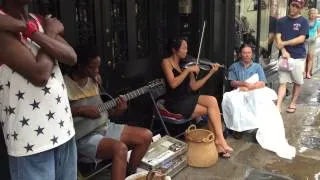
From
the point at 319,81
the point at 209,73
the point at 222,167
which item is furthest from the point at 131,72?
the point at 319,81

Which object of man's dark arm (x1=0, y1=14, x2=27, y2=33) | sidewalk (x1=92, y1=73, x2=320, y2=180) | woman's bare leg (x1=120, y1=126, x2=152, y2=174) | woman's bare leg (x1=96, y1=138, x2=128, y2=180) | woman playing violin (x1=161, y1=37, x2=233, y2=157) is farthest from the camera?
woman playing violin (x1=161, y1=37, x2=233, y2=157)

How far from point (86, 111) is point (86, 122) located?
4.4 inches

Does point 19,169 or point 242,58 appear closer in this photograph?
point 19,169

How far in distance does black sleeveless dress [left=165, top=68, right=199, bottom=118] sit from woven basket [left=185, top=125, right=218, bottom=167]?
27 centimetres

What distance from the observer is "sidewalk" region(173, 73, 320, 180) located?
407 centimetres

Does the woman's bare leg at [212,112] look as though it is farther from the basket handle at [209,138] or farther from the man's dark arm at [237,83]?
the man's dark arm at [237,83]

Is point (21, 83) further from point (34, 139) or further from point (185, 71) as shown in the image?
point (185, 71)

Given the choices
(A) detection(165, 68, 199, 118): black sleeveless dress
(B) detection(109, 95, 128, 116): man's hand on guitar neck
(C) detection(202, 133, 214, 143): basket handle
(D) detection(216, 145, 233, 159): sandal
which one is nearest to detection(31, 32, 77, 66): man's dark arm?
(B) detection(109, 95, 128, 116): man's hand on guitar neck

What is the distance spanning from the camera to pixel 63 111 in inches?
79.4

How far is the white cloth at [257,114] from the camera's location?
4852mm

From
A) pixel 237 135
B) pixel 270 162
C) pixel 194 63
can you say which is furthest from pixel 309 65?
pixel 194 63

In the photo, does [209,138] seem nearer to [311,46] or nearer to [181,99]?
[181,99]

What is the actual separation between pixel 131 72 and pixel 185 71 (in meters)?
0.64

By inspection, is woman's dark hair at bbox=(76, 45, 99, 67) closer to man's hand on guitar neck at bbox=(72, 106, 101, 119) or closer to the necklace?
man's hand on guitar neck at bbox=(72, 106, 101, 119)
